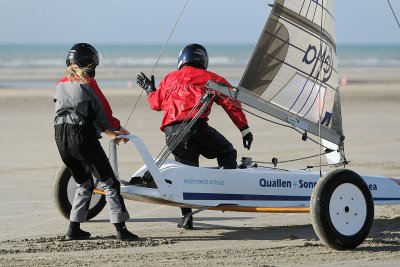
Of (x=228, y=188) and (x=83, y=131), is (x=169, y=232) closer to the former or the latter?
(x=228, y=188)

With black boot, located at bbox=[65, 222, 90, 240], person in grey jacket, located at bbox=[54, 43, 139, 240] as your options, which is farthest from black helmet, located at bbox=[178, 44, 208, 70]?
black boot, located at bbox=[65, 222, 90, 240]

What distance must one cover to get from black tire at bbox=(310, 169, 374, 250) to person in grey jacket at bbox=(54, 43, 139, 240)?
176cm

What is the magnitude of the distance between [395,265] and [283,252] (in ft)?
3.38

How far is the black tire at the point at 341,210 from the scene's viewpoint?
9.16 m

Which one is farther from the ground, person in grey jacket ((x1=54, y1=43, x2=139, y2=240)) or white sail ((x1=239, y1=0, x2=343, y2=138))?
white sail ((x1=239, y1=0, x2=343, y2=138))

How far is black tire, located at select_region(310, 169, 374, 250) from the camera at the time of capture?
9.16 meters

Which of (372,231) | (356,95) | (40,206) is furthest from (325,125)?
(356,95)

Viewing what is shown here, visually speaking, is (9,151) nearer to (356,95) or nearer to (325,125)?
(325,125)

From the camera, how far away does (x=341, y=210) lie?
9312 millimetres

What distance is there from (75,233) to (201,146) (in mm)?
1514

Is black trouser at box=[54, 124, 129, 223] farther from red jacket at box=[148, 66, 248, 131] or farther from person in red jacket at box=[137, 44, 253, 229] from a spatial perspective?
red jacket at box=[148, 66, 248, 131]

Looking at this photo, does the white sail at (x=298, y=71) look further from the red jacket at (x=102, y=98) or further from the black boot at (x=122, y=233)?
the black boot at (x=122, y=233)

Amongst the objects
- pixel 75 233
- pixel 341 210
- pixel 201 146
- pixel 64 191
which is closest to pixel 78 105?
pixel 75 233

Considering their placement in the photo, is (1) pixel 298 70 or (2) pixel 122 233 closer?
(2) pixel 122 233
